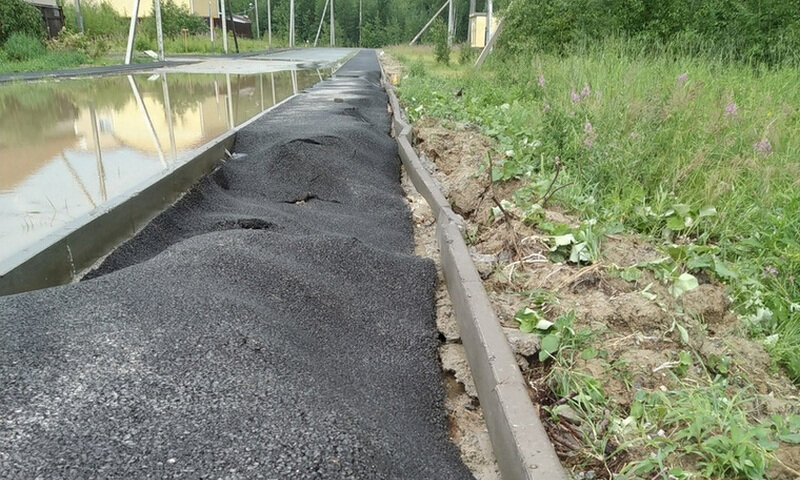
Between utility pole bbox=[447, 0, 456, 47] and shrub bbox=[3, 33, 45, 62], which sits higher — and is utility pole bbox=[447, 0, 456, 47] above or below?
above

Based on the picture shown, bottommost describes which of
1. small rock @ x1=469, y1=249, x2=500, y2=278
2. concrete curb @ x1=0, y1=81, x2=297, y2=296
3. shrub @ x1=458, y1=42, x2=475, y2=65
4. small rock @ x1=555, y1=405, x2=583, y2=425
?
small rock @ x1=555, y1=405, x2=583, y2=425

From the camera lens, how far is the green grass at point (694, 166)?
291cm

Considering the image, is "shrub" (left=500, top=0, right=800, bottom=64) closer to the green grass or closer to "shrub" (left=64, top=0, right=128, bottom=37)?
the green grass

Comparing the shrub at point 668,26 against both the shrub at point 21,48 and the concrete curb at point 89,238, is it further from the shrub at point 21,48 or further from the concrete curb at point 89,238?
the shrub at point 21,48

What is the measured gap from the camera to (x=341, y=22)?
80.1 metres

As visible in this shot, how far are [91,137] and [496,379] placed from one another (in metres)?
6.71

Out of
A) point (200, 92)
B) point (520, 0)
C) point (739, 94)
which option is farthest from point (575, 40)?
point (200, 92)

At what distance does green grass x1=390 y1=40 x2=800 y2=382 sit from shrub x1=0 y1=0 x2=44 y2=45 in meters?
17.4

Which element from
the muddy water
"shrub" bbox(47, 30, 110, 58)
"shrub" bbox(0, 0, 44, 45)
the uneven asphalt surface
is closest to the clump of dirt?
the uneven asphalt surface

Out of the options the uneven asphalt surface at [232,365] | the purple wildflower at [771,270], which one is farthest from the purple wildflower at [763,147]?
the uneven asphalt surface at [232,365]

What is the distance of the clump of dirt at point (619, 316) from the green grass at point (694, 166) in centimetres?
17

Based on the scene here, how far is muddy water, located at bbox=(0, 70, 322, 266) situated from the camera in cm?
444

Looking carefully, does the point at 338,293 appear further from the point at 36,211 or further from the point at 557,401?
the point at 36,211

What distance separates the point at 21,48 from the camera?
16438 millimetres
